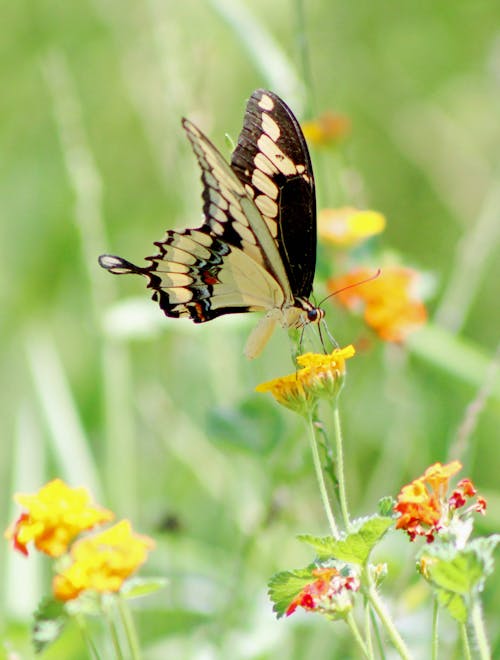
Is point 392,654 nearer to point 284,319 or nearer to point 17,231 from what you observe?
point 284,319

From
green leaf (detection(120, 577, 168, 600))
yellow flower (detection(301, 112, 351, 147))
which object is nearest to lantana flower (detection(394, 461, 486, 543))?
green leaf (detection(120, 577, 168, 600))

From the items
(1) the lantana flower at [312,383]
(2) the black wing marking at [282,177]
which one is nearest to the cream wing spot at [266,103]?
(2) the black wing marking at [282,177]

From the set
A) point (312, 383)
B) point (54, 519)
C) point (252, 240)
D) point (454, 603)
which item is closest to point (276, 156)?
point (252, 240)

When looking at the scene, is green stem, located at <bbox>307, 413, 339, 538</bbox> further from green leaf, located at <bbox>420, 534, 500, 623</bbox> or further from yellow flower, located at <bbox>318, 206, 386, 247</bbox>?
yellow flower, located at <bbox>318, 206, 386, 247</bbox>

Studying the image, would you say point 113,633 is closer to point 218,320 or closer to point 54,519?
point 54,519

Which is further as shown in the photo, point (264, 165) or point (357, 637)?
point (264, 165)

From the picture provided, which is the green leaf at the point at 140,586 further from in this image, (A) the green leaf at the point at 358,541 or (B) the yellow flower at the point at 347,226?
(B) the yellow flower at the point at 347,226
